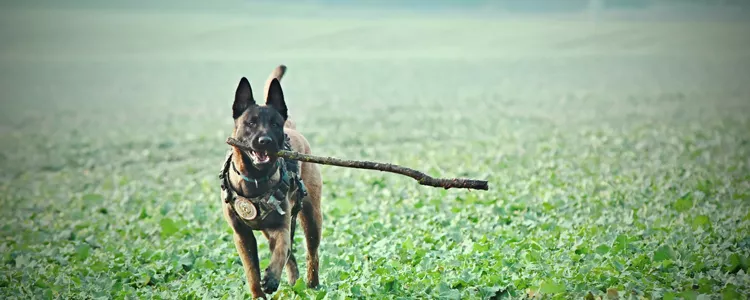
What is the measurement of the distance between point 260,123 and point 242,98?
1.01ft

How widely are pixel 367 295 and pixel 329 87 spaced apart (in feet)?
105

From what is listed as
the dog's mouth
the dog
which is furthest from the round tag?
the dog's mouth

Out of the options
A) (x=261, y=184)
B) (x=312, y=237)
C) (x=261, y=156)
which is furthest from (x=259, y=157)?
(x=312, y=237)

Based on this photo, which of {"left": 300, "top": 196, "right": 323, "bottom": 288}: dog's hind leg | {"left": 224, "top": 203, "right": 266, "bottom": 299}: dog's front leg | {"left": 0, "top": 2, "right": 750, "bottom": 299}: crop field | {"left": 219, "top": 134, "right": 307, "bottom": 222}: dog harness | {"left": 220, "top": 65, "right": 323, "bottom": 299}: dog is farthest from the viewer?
{"left": 300, "top": 196, "right": 323, "bottom": 288}: dog's hind leg

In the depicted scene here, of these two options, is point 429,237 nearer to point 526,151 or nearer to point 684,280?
point 684,280

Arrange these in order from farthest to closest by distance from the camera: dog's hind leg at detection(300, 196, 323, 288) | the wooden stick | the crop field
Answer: dog's hind leg at detection(300, 196, 323, 288) → the crop field → the wooden stick

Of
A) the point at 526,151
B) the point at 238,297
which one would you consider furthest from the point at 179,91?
the point at 238,297

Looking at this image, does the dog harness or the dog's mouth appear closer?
the dog's mouth

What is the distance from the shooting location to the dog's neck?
7.11 meters

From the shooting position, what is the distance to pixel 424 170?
49.5 feet

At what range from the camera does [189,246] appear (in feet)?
32.2

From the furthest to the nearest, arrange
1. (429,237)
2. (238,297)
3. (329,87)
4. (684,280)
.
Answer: (329,87), (429,237), (238,297), (684,280)

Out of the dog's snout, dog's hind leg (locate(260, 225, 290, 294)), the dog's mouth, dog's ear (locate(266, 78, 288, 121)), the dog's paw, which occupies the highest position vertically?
dog's ear (locate(266, 78, 288, 121))

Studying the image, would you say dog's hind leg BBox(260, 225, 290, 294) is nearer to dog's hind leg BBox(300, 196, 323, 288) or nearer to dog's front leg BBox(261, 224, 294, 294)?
dog's front leg BBox(261, 224, 294, 294)
